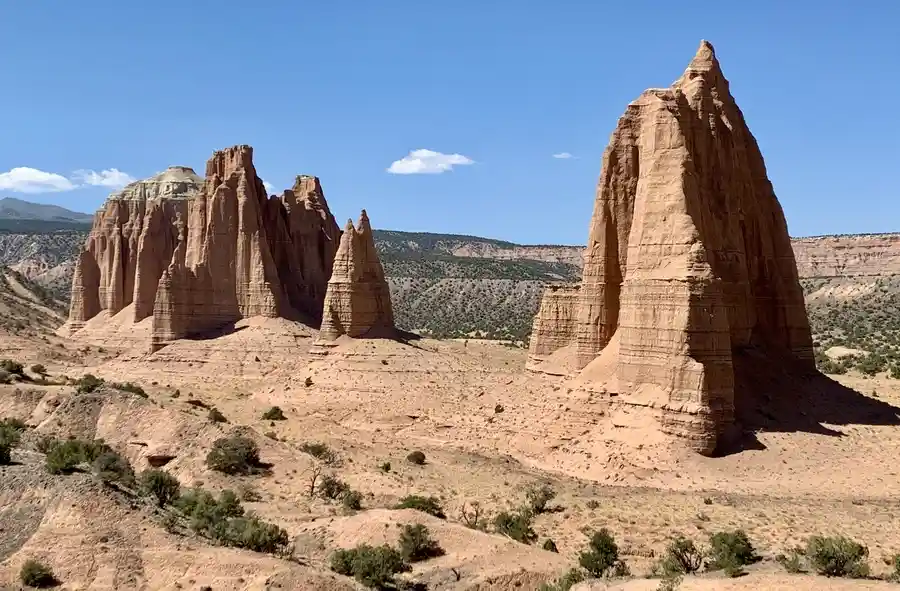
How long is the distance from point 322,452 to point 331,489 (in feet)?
18.1

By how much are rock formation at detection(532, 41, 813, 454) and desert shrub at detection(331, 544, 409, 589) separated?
12.0m

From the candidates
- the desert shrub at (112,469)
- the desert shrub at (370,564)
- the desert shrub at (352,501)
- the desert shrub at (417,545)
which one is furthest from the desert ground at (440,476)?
the desert shrub at (112,469)

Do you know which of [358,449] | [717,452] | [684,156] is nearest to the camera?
[717,452]

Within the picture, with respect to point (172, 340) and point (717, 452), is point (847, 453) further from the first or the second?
point (172, 340)

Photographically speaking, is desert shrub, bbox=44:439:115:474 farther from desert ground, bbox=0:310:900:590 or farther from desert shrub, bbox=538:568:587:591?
desert shrub, bbox=538:568:587:591

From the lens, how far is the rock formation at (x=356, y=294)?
157 feet

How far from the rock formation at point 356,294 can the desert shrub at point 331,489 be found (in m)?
21.7

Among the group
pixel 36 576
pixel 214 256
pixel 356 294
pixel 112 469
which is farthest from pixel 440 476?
pixel 214 256

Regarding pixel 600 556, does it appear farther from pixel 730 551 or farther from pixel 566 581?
pixel 730 551

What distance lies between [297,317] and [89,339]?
2054 cm

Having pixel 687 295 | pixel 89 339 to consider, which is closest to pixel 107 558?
pixel 687 295

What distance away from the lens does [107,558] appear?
1716 centimetres

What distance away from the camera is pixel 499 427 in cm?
3525

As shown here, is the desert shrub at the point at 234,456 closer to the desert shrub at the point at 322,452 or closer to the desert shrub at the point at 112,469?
the desert shrub at the point at 322,452
